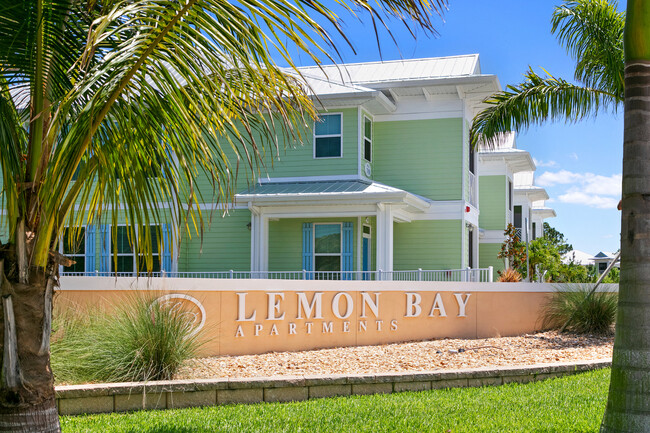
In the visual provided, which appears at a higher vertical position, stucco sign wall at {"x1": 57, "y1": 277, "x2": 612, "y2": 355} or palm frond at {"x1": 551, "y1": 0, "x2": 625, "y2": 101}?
palm frond at {"x1": 551, "y1": 0, "x2": 625, "y2": 101}

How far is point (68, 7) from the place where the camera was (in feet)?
15.6

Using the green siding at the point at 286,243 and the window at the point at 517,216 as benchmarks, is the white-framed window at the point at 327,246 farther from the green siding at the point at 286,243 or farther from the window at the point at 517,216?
the window at the point at 517,216

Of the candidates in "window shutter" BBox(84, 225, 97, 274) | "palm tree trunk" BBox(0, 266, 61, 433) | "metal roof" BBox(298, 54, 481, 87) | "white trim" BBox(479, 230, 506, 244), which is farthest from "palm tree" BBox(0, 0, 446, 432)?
"white trim" BBox(479, 230, 506, 244)

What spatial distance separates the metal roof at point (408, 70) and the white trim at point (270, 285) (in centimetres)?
723

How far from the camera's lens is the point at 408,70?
2020cm

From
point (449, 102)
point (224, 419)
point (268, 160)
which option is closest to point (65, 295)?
point (224, 419)

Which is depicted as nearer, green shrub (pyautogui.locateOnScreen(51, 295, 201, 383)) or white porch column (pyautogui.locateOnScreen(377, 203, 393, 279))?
green shrub (pyautogui.locateOnScreen(51, 295, 201, 383))

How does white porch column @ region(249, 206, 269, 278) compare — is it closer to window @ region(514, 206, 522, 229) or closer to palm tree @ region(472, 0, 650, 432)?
palm tree @ region(472, 0, 650, 432)

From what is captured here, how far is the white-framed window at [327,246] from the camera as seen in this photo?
18641 millimetres

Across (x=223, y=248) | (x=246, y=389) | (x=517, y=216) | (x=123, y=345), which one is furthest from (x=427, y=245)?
(x=517, y=216)

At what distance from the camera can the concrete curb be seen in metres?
6.98

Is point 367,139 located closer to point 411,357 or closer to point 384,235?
point 384,235

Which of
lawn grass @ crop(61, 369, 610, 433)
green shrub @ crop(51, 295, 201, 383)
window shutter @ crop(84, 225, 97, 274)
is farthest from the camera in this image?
window shutter @ crop(84, 225, 97, 274)

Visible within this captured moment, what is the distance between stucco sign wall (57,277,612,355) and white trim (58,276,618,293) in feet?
0.04
